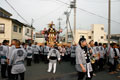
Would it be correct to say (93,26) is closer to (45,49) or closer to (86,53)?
(45,49)

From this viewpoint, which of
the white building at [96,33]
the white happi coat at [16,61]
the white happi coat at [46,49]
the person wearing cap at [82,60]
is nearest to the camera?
the person wearing cap at [82,60]

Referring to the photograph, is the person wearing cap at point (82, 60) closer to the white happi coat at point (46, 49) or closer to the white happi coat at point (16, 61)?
the white happi coat at point (16, 61)

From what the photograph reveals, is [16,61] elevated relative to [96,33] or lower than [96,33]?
lower

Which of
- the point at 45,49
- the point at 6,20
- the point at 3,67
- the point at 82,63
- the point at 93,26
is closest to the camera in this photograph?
the point at 82,63

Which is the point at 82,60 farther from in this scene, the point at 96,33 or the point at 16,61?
the point at 96,33

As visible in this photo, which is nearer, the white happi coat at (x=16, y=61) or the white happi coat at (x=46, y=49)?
the white happi coat at (x=16, y=61)

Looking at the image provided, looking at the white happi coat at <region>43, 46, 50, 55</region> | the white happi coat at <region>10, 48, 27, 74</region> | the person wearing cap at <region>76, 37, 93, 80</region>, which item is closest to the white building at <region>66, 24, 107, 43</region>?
the white happi coat at <region>43, 46, 50, 55</region>

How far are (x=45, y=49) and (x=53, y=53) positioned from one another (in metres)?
3.86

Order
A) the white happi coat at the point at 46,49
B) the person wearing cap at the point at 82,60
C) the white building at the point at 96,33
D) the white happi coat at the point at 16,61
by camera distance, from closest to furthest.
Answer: the person wearing cap at the point at 82,60 → the white happi coat at the point at 16,61 → the white happi coat at the point at 46,49 → the white building at the point at 96,33

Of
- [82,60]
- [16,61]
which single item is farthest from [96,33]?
[16,61]

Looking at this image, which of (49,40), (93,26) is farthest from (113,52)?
(93,26)

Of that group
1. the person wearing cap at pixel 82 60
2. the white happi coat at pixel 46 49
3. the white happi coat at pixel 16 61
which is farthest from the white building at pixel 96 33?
the white happi coat at pixel 16 61

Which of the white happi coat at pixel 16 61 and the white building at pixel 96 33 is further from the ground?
the white building at pixel 96 33

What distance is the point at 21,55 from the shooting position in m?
4.39
